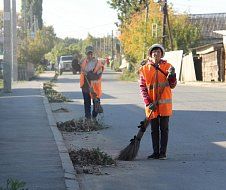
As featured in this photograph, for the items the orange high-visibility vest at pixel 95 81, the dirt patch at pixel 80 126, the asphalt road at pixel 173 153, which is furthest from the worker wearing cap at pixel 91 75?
the asphalt road at pixel 173 153

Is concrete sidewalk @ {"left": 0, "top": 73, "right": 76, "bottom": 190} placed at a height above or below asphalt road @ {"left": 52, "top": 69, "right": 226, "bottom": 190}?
above

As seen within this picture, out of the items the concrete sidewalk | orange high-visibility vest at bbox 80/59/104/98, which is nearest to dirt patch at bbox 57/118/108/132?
the concrete sidewalk

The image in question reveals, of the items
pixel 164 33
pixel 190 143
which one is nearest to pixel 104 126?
pixel 190 143

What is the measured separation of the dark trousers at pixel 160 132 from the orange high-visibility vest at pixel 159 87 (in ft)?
0.38

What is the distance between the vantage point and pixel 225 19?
64.9m

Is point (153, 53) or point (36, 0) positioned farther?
point (36, 0)

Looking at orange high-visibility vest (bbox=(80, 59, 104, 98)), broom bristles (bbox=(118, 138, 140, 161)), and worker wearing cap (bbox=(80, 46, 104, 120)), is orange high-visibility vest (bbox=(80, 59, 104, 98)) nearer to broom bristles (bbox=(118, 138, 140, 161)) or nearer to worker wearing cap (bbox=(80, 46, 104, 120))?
worker wearing cap (bbox=(80, 46, 104, 120))

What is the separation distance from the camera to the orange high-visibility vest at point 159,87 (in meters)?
9.13

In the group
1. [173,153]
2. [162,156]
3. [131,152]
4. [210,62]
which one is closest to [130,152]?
[131,152]

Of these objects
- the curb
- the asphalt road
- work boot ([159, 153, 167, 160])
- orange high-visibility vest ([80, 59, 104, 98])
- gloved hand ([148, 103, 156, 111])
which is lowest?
the asphalt road

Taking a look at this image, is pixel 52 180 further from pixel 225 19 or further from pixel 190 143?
pixel 225 19

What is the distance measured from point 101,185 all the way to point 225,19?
59542mm

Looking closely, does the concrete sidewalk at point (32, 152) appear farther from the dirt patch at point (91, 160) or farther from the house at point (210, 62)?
the house at point (210, 62)

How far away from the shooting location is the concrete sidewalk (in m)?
7.24
